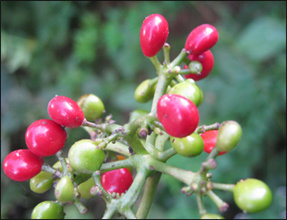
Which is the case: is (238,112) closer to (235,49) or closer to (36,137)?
(235,49)

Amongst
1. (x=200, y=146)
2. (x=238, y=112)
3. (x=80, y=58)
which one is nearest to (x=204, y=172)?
(x=200, y=146)

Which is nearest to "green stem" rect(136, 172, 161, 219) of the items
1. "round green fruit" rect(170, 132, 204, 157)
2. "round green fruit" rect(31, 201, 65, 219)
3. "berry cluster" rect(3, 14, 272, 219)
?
"berry cluster" rect(3, 14, 272, 219)

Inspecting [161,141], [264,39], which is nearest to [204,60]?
[161,141]

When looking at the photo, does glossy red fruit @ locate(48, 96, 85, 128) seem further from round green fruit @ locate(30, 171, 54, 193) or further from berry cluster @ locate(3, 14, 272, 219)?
round green fruit @ locate(30, 171, 54, 193)

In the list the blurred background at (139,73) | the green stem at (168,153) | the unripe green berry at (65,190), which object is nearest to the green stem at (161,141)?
the green stem at (168,153)

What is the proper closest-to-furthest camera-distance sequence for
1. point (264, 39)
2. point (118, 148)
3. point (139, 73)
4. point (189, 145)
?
point (189, 145) < point (118, 148) < point (264, 39) < point (139, 73)

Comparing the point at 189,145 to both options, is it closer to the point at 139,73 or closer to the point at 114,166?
the point at 114,166

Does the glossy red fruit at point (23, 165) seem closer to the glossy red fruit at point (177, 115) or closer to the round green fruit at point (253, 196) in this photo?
the glossy red fruit at point (177, 115)
